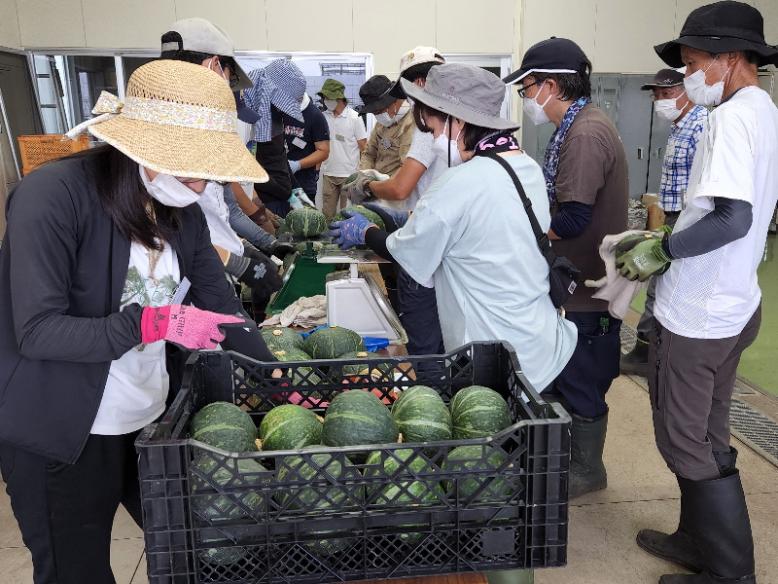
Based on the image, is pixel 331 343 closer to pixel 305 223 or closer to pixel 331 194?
pixel 305 223

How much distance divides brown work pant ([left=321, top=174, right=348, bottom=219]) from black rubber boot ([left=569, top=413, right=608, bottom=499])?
4820 mm

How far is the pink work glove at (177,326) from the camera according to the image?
1.34 metres

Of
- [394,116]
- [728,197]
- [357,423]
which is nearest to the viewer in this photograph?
[357,423]

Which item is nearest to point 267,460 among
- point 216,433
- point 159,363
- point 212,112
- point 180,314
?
point 216,433

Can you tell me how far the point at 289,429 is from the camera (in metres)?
1.33

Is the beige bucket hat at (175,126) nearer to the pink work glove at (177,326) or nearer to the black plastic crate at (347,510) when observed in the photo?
the pink work glove at (177,326)

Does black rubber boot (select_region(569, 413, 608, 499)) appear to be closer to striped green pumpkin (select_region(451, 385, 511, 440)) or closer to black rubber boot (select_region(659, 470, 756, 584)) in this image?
black rubber boot (select_region(659, 470, 756, 584))

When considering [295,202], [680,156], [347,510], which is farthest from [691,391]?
[295,202]

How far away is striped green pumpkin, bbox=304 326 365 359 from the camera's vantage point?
2.24 meters

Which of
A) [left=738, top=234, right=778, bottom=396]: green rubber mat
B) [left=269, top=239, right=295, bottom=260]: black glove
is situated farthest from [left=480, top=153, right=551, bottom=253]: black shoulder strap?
[left=738, top=234, right=778, bottom=396]: green rubber mat

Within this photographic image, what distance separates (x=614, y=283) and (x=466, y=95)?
876 millimetres

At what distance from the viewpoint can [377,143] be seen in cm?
499

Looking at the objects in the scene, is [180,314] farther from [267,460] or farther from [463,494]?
[463,494]

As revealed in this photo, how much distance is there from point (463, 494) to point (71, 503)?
88 cm
